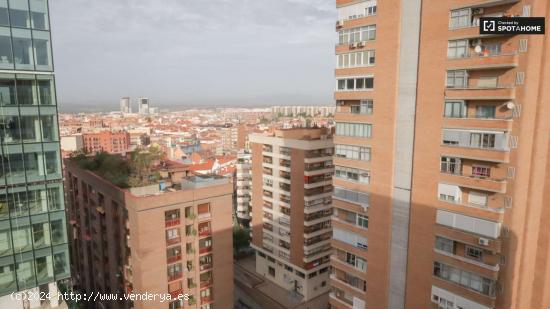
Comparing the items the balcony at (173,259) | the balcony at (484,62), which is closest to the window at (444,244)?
the balcony at (484,62)

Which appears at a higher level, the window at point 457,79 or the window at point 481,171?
the window at point 457,79

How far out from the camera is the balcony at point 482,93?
15.1 m

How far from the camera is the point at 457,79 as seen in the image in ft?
53.6

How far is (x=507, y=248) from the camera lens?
16.3 m

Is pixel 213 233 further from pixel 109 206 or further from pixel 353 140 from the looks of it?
pixel 353 140

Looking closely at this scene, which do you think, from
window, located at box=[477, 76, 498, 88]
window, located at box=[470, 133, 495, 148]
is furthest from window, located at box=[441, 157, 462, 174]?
window, located at box=[477, 76, 498, 88]

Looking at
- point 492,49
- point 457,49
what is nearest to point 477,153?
point 492,49

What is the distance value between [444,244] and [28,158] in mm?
18314

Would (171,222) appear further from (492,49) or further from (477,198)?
(492,49)

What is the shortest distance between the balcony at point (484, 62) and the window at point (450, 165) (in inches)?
162

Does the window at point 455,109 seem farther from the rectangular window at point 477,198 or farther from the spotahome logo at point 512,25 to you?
the rectangular window at point 477,198

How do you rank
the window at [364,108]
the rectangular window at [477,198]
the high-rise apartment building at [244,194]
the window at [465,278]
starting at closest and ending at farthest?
1. the window at [465,278]
2. the rectangular window at [477,198]
3. the window at [364,108]
4. the high-rise apartment building at [244,194]

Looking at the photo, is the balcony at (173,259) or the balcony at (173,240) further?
the balcony at (173,259)

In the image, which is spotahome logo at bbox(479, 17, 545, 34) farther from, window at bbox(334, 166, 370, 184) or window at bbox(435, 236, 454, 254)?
window at bbox(435, 236, 454, 254)
